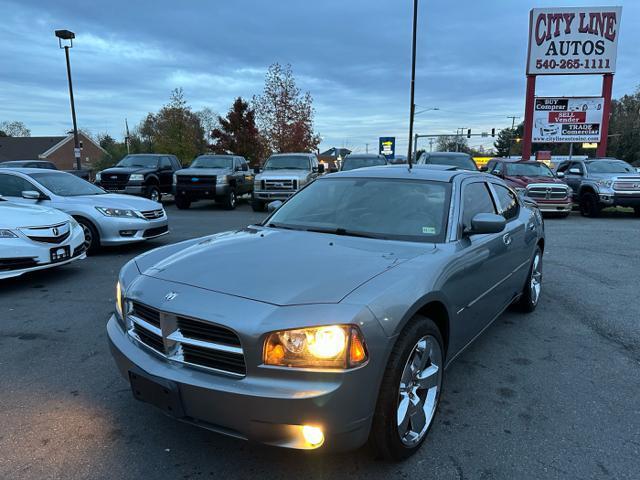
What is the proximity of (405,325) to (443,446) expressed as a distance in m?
0.86

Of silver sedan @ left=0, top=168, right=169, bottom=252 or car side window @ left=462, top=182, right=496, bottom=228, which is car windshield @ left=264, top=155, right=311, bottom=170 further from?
car side window @ left=462, top=182, right=496, bottom=228

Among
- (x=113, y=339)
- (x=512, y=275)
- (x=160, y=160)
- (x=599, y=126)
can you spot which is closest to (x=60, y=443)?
(x=113, y=339)

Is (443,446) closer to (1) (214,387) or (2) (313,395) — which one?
(2) (313,395)

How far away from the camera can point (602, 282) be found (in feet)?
21.9

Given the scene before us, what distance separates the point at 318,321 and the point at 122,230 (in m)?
7.01

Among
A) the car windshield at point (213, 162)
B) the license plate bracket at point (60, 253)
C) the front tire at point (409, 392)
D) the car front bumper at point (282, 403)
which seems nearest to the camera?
the car front bumper at point (282, 403)

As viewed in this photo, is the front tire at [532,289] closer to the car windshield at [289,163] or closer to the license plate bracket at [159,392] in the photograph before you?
the license plate bracket at [159,392]

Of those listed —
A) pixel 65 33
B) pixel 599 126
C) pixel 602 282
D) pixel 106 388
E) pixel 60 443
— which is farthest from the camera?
pixel 65 33

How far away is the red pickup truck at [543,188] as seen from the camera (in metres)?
14.5

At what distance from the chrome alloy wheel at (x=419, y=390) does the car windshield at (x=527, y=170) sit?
14.3 m

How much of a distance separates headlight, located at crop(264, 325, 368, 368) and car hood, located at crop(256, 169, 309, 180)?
12982 mm

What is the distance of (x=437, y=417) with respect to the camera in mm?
3129

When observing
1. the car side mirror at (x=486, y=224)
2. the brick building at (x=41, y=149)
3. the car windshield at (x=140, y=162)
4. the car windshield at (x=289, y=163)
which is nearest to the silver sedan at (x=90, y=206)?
the car side mirror at (x=486, y=224)

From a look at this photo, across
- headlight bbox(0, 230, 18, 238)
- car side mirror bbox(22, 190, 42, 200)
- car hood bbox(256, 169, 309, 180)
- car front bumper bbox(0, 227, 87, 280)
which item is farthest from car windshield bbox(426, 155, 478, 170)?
headlight bbox(0, 230, 18, 238)
